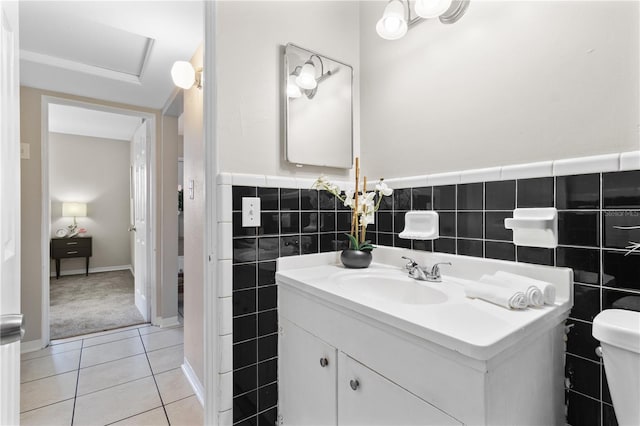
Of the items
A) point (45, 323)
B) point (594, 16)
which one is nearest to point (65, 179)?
point (45, 323)

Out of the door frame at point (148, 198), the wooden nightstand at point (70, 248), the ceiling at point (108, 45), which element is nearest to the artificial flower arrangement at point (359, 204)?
the ceiling at point (108, 45)

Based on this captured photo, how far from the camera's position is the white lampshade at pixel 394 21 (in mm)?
1229

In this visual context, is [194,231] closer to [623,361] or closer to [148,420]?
[148,420]

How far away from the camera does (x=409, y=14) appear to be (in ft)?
4.29

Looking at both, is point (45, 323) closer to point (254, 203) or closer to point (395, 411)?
point (254, 203)

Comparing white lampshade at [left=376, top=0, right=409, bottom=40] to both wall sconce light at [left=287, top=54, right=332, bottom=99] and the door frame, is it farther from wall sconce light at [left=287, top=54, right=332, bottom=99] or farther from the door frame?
the door frame

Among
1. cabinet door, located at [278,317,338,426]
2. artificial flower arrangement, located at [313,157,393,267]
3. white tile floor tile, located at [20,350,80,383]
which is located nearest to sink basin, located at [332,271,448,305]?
artificial flower arrangement, located at [313,157,393,267]

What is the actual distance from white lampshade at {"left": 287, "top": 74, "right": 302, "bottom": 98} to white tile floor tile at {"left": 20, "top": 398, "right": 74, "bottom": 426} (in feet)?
6.73

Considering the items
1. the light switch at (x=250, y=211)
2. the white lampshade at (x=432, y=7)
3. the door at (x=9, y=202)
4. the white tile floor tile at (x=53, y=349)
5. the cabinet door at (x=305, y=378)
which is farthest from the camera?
the white tile floor tile at (x=53, y=349)

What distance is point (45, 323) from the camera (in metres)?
2.41

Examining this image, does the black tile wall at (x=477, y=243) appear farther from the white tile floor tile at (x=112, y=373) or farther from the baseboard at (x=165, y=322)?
the baseboard at (x=165, y=322)

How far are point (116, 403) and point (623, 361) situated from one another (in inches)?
89.0

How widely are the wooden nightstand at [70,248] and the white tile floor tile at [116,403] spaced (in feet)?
12.5

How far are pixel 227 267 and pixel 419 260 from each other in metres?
0.84
